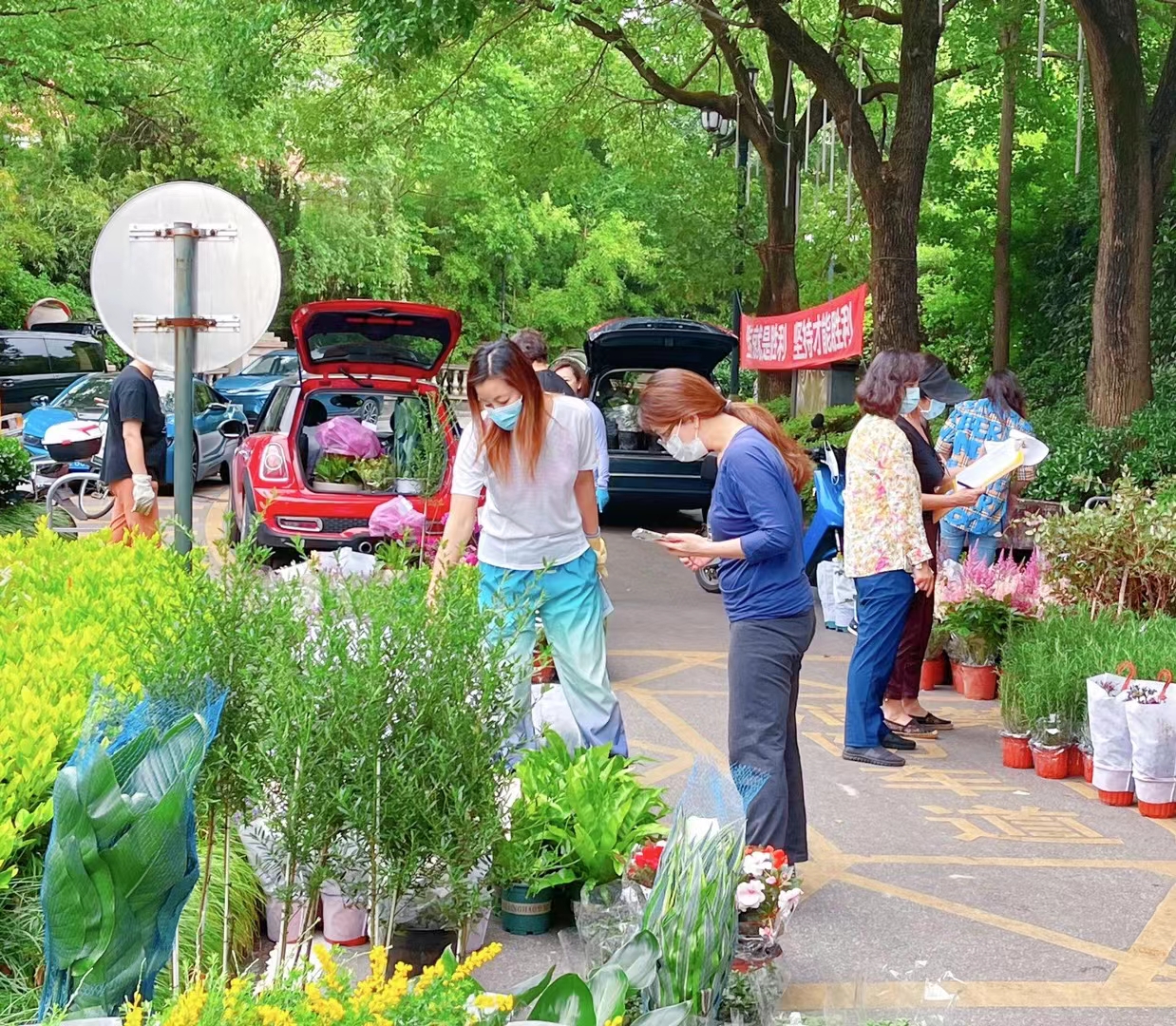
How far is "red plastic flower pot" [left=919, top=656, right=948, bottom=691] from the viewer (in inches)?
334

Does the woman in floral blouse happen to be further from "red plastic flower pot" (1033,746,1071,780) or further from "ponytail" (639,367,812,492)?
"ponytail" (639,367,812,492)

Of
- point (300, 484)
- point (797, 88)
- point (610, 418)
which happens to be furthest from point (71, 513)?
point (797, 88)

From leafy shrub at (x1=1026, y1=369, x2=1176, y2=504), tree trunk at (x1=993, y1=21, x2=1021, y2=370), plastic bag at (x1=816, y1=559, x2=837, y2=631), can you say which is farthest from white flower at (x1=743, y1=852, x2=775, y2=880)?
tree trunk at (x1=993, y1=21, x2=1021, y2=370)

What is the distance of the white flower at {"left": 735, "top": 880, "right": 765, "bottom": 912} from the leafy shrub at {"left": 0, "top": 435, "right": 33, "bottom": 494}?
10873 millimetres

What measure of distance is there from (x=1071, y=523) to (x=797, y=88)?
19547mm

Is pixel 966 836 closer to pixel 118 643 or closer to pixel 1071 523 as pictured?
pixel 1071 523

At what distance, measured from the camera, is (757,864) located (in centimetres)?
382

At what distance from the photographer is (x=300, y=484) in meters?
10.7

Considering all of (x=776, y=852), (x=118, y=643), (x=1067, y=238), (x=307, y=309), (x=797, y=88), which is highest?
(x=797, y=88)

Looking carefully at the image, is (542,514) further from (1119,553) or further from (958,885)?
(1119,553)

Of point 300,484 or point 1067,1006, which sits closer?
point 1067,1006

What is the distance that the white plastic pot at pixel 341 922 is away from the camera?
13.8 feet

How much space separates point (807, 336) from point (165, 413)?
7.65 meters

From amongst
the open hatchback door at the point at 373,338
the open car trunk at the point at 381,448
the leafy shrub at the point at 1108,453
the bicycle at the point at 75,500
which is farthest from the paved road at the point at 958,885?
the bicycle at the point at 75,500
